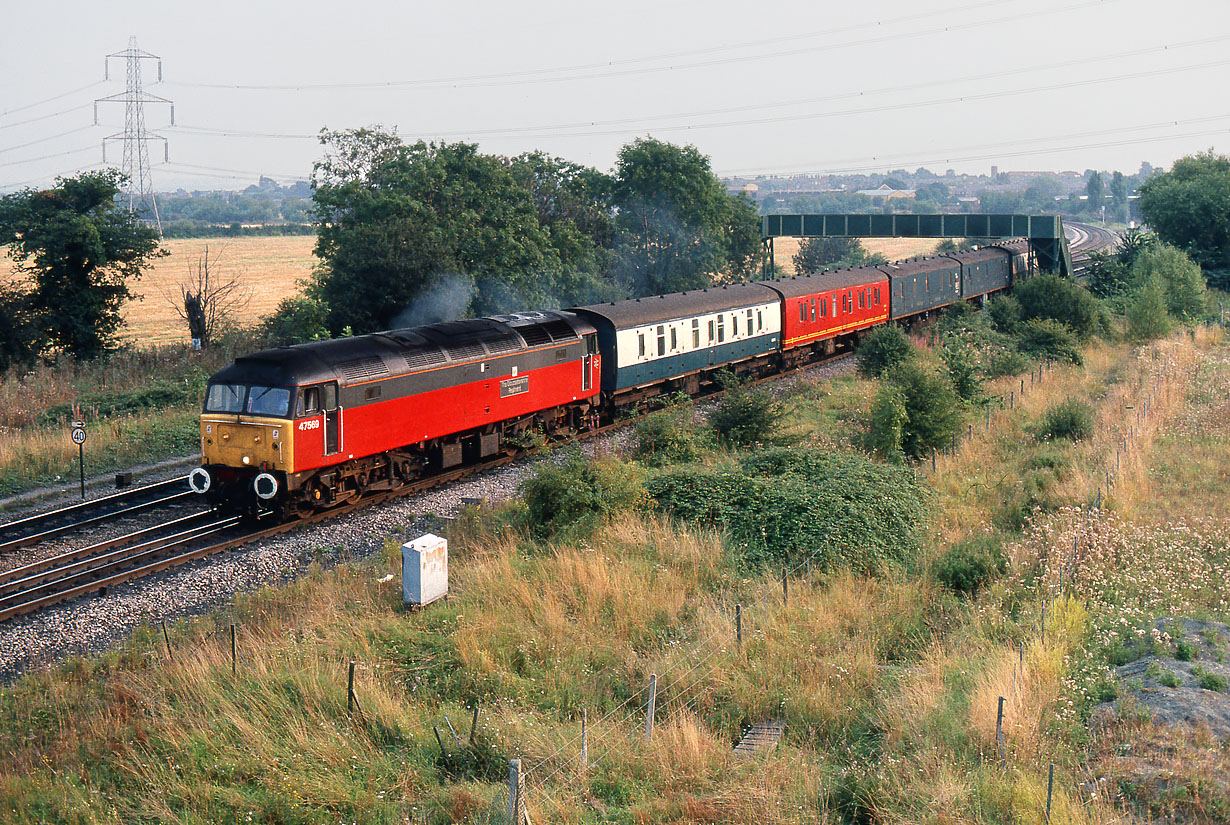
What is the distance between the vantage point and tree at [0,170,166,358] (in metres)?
36.8

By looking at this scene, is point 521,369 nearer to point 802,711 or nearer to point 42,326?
point 802,711

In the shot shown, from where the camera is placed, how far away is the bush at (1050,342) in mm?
35031

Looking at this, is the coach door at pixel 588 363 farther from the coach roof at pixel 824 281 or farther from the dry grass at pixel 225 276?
the dry grass at pixel 225 276

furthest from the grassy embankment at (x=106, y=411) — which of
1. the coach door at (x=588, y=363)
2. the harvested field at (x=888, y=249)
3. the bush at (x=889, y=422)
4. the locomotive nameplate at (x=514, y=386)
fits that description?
the harvested field at (x=888, y=249)

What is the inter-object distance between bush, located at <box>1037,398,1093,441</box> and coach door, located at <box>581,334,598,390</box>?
10.9m

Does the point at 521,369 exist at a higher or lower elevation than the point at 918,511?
higher

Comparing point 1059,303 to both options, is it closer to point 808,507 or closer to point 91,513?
point 808,507

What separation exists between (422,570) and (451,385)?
7.78 meters

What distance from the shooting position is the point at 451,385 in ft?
68.5

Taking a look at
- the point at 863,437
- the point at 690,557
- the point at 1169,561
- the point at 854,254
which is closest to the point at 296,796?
the point at 690,557

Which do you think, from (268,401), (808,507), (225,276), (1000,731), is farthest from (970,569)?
(225,276)

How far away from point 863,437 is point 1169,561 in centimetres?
901

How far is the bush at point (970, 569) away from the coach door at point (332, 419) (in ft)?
34.8

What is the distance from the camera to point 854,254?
8475 cm
